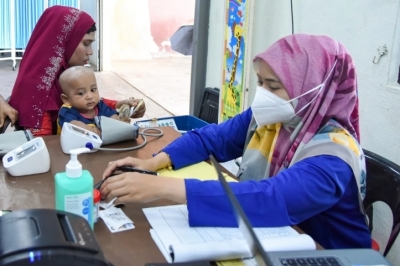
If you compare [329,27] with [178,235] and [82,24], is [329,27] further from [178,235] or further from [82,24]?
[178,235]

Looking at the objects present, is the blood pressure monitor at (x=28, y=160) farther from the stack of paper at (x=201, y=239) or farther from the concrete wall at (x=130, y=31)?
the concrete wall at (x=130, y=31)

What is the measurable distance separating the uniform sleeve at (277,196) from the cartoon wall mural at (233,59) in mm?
1382

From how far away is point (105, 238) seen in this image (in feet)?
3.28

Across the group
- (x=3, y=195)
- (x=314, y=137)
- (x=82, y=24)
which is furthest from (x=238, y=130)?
(x=82, y=24)

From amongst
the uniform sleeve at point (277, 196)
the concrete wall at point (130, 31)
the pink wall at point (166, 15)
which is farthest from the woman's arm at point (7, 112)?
the pink wall at point (166, 15)

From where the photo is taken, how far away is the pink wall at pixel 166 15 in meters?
7.55

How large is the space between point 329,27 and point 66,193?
1.38m

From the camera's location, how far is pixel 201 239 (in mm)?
998

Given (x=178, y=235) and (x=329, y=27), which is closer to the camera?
(x=178, y=235)

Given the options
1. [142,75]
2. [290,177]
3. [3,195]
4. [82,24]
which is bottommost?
[142,75]

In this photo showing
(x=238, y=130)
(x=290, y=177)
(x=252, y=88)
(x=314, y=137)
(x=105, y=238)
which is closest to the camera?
(x=105, y=238)

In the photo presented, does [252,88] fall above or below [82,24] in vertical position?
below

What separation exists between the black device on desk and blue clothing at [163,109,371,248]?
38cm

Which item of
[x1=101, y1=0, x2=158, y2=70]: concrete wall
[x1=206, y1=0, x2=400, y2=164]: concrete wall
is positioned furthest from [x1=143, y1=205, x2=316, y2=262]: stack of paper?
[x1=101, y1=0, x2=158, y2=70]: concrete wall
